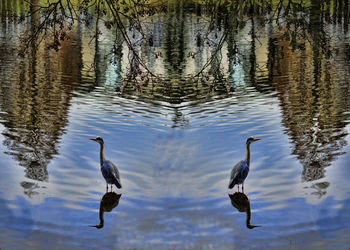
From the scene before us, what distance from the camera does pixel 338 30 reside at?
150 ft

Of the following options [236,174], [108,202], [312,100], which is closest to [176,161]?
[236,174]

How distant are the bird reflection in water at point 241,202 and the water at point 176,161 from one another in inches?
2.4

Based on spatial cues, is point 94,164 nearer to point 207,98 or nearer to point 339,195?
point 339,195

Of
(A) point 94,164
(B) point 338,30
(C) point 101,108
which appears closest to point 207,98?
(C) point 101,108

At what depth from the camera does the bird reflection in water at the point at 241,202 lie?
40.4ft

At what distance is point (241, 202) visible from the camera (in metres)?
12.9

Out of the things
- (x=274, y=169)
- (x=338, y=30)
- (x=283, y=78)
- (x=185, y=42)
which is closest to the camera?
(x=274, y=169)

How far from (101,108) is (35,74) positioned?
868cm

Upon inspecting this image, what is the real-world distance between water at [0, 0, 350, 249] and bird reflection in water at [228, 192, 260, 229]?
0.20 feet

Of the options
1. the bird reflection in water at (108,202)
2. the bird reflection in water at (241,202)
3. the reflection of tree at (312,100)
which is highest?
the reflection of tree at (312,100)

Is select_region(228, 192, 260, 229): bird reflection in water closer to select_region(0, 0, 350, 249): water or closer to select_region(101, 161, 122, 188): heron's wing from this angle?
select_region(0, 0, 350, 249): water

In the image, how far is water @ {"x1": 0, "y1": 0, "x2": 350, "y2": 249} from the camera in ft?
36.9

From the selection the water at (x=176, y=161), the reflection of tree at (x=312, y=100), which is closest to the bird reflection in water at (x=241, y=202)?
the water at (x=176, y=161)

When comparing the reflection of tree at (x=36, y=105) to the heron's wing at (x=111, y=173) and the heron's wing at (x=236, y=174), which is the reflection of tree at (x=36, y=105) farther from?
the heron's wing at (x=236, y=174)
